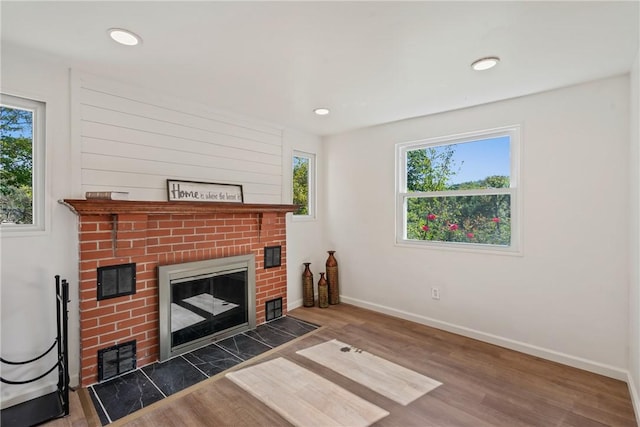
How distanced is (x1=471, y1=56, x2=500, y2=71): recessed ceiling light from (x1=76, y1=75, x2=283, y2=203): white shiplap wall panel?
7.45 ft

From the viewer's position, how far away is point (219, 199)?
322cm

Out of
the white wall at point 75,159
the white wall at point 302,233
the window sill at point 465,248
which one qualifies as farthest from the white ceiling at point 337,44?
the window sill at point 465,248

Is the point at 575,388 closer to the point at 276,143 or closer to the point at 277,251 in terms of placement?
the point at 277,251

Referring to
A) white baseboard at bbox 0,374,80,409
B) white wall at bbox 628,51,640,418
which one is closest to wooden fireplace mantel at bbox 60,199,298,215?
white baseboard at bbox 0,374,80,409

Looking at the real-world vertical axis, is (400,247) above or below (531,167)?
below

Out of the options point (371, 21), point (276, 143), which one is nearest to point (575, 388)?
point (371, 21)

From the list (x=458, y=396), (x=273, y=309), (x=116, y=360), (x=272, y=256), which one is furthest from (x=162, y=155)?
(x=458, y=396)

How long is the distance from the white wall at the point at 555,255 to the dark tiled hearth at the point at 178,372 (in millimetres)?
1642

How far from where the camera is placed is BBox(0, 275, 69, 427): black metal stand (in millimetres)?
1966

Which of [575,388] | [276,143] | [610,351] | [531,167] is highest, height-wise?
[276,143]

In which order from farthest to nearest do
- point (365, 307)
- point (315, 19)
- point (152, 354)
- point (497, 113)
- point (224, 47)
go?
point (365, 307)
point (497, 113)
point (152, 354)
point (224, 47)
point (315, 19)

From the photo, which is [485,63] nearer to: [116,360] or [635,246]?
[635,246]

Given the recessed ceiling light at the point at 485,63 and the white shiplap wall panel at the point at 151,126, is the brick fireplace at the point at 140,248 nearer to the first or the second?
the white shiplap wall panel at the point at 151,126

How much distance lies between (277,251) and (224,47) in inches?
91.6
